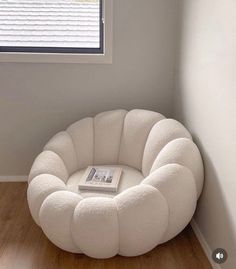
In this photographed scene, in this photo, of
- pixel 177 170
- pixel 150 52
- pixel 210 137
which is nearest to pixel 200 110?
pixel 210 137

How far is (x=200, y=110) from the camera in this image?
205 centimetres

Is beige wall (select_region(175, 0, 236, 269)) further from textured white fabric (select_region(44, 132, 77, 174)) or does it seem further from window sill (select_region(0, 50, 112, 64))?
textured white fabric (select_region(44, 132, 77, 174))

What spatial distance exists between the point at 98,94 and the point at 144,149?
635mm

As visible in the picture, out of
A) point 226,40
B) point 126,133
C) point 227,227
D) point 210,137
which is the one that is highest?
point 226,40

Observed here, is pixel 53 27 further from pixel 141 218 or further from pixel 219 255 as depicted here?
pixel 219 255

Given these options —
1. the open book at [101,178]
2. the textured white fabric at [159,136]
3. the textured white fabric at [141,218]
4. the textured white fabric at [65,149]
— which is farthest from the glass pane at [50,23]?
the textured white fabric at [141,218]

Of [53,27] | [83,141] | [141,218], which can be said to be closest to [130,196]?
[141,218]

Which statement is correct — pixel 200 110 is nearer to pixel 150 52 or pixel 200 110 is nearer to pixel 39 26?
pixel 150 52

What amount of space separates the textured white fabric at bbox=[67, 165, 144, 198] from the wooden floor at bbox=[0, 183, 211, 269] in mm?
360

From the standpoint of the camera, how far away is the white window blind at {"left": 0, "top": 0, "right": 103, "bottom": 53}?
8.36ft

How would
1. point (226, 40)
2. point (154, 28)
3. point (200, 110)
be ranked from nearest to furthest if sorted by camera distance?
point (226, 40)
point (200, 110)
point (154, 28)

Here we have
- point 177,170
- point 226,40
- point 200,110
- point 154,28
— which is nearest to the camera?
point 226,40

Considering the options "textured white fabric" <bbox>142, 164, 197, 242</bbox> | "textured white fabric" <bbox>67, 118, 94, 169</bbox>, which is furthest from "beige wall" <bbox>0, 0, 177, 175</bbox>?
"textured white fabric" <bbox>142, 164, 197, 242</bbox>

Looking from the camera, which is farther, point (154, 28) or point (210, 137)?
point (154, 28)
